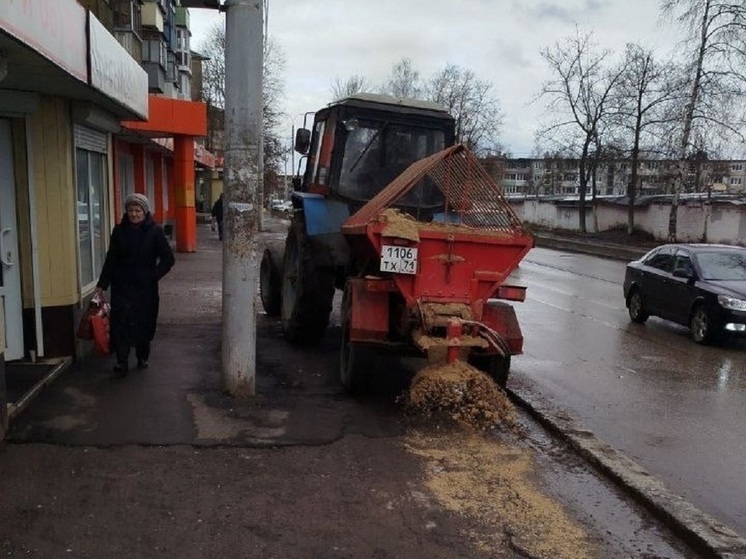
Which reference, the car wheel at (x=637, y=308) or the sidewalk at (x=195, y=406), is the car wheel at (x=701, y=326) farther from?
the sidewalk at (x=195, y=406)

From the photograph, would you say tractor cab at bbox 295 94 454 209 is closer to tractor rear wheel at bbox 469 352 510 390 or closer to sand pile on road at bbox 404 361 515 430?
tractor rear wheel at bbox 469 352 510 390

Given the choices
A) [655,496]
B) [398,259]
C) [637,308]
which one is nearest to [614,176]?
[637,308]

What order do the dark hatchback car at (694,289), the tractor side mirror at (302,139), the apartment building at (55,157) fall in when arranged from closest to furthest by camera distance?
the apartment building at (55,157)
the tractor side mirror at (302,139)
the dark hatchback car at (694,289)

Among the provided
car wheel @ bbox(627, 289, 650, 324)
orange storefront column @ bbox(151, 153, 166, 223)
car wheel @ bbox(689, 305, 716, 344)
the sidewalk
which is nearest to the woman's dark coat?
the sidewalk

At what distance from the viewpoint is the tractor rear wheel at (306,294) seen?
8375 millimetres

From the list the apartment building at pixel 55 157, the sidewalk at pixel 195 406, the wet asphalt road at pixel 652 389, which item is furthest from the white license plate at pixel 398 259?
the apartment building at pixel 55 157

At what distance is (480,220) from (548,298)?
31.3 ft

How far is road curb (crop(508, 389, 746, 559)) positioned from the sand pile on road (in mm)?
534

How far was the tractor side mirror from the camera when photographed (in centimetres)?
905

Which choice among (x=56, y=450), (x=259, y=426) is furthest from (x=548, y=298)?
(x=56, y=450)

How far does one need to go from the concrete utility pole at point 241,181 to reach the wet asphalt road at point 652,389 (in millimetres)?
Result: 3226

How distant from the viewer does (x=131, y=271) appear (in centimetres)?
Answer: 696

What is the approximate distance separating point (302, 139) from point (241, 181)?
2992 mm

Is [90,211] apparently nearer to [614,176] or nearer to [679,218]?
[679,218]
